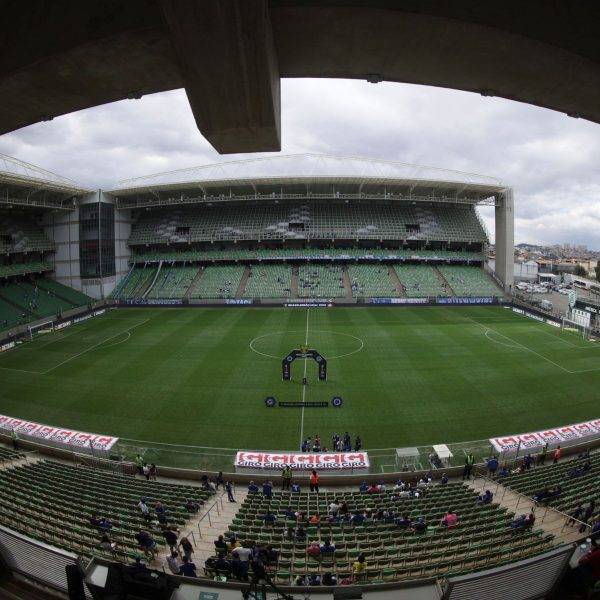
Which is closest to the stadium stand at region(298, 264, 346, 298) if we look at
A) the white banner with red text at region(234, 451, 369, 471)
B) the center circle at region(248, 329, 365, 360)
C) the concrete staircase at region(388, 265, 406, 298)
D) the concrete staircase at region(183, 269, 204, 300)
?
the concrete staircase at region(388, 265, 406, 298)

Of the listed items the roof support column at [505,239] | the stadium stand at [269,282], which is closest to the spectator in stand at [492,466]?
the stadium stand at [269,282]

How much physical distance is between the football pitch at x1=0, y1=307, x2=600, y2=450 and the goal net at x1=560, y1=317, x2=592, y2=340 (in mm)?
1553

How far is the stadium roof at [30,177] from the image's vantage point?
42938mm

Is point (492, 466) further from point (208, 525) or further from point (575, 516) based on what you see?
point (208, 525)

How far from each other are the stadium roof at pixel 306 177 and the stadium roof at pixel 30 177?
7.52 meters

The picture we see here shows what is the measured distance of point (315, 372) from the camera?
87.6ft

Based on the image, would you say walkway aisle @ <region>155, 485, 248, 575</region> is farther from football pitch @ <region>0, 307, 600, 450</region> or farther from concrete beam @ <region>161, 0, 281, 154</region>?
concrete beam @ <region>161, 0, 281, 154</region>

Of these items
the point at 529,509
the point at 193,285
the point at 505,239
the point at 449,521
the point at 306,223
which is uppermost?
the point at 306,223

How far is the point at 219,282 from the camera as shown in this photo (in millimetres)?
56469

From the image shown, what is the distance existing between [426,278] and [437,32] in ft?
185

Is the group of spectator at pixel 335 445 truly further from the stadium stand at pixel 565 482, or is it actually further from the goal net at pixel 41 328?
the goal net at pixel 41 328

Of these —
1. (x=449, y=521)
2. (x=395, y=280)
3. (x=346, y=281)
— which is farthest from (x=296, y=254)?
(x=449, y=521)

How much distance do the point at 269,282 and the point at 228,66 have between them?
5257cm

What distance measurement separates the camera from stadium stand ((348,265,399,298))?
5272 centimetres
